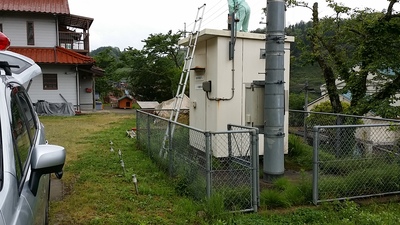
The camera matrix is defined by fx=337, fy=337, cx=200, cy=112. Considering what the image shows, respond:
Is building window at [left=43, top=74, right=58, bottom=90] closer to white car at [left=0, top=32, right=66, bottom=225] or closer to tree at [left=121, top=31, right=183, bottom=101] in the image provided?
tree at [left=121, top=31, right=183, bottom=101]

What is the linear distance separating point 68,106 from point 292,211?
18811mm

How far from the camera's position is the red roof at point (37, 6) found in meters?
20.8

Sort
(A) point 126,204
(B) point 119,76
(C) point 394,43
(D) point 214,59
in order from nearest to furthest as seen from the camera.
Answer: (A) point 126,204
(D) point 214,59
(C) point 394,43
(B) point 119,76

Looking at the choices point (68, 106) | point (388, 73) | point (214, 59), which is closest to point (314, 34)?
point (388, 73)

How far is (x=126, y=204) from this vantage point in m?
4.79

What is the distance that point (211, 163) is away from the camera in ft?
14.5

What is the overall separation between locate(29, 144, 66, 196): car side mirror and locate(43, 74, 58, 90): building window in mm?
20803

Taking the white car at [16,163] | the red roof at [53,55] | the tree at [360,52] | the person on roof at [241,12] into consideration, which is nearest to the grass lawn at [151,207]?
the white car at [16,163]

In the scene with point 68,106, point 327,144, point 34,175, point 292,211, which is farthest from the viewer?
point 68,106

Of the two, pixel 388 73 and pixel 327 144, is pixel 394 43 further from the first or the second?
pixel 327 144

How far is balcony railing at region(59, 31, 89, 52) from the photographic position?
23.5 metres

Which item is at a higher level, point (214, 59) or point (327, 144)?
point (214, 59)

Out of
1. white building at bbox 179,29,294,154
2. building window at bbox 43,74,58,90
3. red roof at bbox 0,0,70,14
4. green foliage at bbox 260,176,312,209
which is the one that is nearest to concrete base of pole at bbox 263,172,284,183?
green foliage at bbox 260,176,312,209

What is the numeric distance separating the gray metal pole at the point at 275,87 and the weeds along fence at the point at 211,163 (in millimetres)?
425
